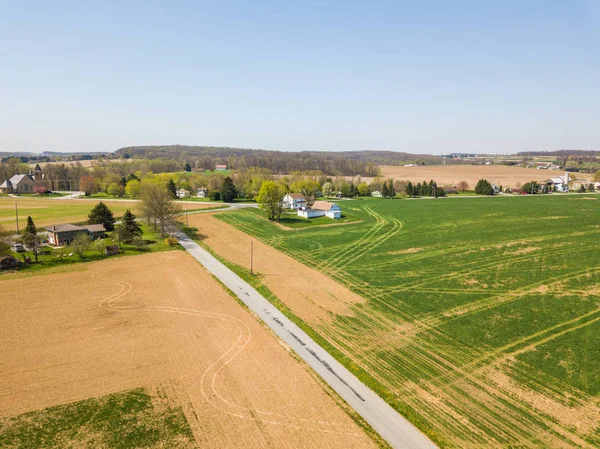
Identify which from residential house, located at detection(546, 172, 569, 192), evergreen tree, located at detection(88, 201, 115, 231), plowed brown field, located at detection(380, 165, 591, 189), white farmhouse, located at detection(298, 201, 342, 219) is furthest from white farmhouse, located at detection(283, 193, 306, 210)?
residential house, located at detection(546, 172, 569, 192)

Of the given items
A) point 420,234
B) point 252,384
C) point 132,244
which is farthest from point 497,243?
point 132,244

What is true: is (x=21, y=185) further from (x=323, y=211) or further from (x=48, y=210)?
(x=323, y=211)

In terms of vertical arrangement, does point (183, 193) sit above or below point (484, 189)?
below

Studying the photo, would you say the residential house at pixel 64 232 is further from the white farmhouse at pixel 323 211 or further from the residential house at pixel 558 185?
the residential house at pixel 558 185

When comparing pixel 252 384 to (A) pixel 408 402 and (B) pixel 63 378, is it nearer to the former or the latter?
(A) pixel 408 402

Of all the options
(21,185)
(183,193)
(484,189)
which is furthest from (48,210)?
(484,189)

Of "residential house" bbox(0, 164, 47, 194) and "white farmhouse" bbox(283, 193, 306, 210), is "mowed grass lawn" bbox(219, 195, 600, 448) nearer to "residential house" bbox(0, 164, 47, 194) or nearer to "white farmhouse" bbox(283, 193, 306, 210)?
"white farmhouse" bbox(283, 193, 306, 210)
